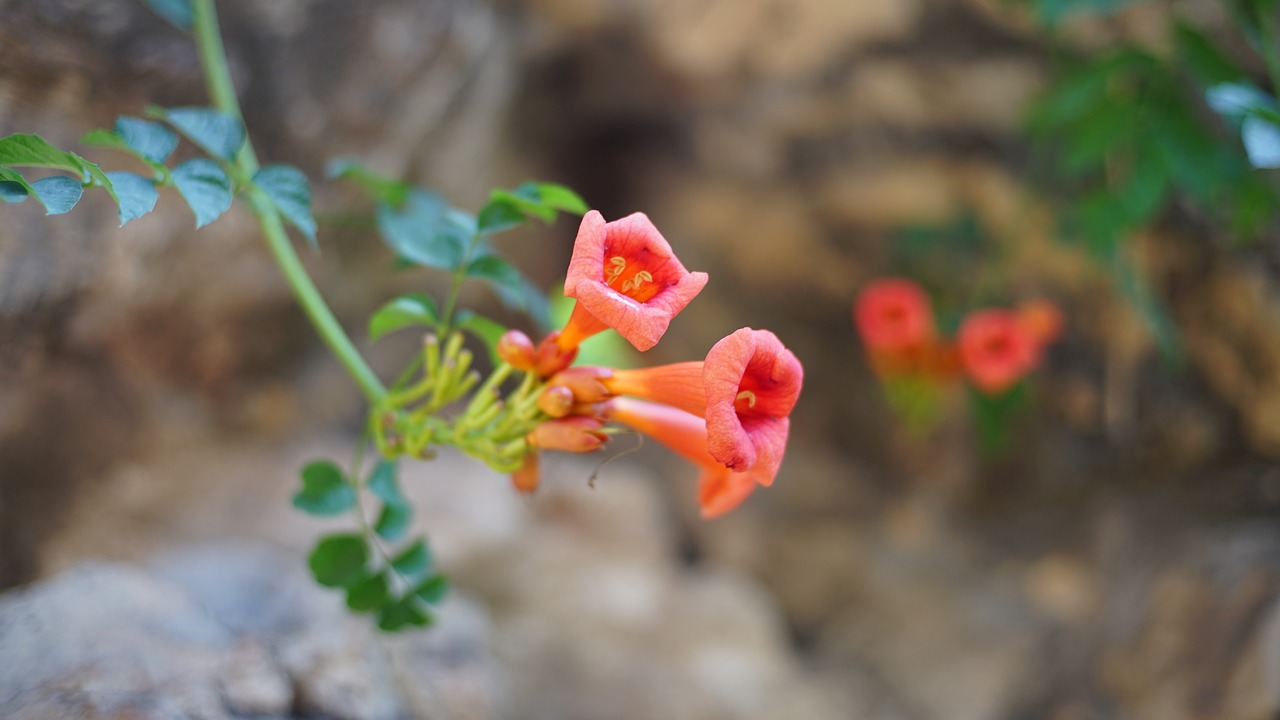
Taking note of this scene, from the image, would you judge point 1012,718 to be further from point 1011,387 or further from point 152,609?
point 152,609

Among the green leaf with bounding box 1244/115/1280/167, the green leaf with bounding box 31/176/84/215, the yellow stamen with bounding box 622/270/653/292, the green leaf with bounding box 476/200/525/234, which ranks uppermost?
the green leaf with bounding box 1244/115/1280/167

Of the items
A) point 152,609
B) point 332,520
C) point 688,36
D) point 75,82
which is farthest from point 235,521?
point 688,36

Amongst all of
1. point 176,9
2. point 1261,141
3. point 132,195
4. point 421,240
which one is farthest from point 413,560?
point 1261,141

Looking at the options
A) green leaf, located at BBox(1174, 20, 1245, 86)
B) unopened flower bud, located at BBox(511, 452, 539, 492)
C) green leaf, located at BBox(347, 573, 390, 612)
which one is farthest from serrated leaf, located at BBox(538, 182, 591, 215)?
green leaf, located at BBox(1174, 20, 1245, 86)

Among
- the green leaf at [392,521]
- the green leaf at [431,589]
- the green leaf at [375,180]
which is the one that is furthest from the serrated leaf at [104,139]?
the green leaf at [431,589]

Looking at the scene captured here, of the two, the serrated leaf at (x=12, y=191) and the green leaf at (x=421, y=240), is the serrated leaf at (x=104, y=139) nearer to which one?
the serrated leaf at (x=12, y=191)

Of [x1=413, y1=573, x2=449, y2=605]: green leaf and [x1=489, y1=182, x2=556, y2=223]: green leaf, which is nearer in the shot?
[x1=489, y1=182, x2=556, y2=223]: green leaf

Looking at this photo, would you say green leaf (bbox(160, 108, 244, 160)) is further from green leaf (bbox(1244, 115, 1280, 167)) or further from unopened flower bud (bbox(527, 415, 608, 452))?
green leaf (bbox(1244, 115, 1280, 167))
